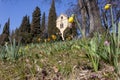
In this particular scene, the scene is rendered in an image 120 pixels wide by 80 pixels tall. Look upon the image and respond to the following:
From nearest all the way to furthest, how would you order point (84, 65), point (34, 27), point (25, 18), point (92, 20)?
point (84, 65) → point (92, 20) → point (34, 27) → point (25, 18)

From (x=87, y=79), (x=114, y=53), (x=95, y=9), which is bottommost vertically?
(x=87, y=79)

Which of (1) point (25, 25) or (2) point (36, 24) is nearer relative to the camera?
(2) point (36, 24)

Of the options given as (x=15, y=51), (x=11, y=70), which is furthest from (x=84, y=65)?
(x=15, y=51)

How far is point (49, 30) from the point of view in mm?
56688

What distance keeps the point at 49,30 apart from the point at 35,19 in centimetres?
371

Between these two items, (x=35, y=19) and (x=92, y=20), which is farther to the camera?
(x=35, y=19)

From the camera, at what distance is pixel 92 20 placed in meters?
10.9

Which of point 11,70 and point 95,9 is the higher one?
point 95,9

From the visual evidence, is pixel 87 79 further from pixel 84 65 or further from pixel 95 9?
pixel 95 9

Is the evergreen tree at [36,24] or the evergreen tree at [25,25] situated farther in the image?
the evergreen tree at [25,25]

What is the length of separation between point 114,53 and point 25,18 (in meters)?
60.3

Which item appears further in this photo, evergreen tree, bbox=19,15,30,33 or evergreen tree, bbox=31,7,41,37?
evergreen tree, bbox=19,15,30,33

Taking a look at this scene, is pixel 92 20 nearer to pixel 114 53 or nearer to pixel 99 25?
pixel 99 25

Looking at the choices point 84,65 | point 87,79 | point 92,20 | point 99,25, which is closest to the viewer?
point 87,79
